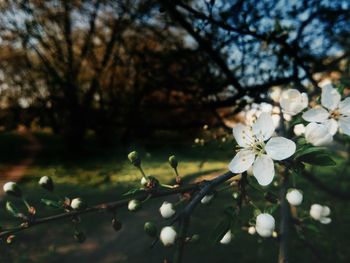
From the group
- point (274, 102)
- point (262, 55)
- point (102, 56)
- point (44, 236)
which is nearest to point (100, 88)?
point (102, 56)

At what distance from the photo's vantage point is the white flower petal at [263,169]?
43.7 inches

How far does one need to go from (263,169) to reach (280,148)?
83 millimetres

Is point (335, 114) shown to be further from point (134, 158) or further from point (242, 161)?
point (134, 158)

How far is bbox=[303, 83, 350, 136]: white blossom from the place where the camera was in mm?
1209

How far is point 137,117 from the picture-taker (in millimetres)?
5512

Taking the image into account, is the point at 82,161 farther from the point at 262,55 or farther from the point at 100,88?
the point at 262,55

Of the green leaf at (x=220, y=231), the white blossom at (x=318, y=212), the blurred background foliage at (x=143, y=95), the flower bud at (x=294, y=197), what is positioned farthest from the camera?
the blurred background foliage at (x=143, y=95)

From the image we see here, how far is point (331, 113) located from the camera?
126cm

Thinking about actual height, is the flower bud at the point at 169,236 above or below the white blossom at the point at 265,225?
above

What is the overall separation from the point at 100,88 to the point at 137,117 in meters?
3.29

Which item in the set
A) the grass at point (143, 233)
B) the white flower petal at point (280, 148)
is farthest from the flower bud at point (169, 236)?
the grass at point (143, 233)

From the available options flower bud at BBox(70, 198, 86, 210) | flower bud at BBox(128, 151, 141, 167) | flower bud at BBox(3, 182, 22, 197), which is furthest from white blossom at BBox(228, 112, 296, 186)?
flower bud at BBox(3, 182, 22, 197)

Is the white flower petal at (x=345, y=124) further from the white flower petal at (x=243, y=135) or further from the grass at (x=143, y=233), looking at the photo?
the grass at (x=143, y=233)

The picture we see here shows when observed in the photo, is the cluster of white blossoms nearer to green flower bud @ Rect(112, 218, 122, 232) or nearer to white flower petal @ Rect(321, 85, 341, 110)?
white flower petal @ Rect(321, 85, 341, 110)
